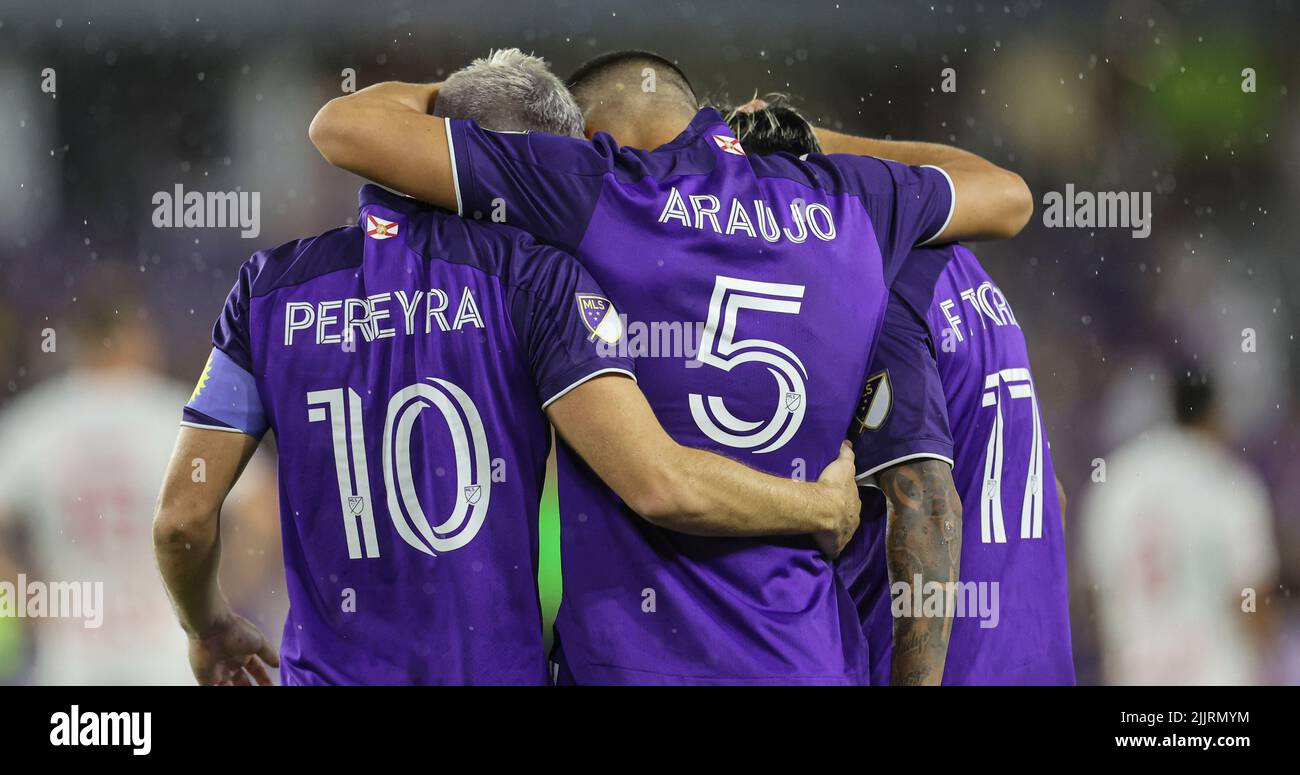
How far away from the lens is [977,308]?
78.0 inches

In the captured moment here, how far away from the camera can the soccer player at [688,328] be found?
166 centimetres

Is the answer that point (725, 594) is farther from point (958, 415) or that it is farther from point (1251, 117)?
point (1251, 117)

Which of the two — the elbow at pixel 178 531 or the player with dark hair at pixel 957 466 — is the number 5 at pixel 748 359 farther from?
the elbow at pixel 178 531

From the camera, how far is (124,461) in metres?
3.63

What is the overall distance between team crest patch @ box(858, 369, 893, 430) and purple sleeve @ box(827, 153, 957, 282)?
18 cm

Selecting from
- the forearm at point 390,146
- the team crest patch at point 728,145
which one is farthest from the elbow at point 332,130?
the team crest patch at point 728,145

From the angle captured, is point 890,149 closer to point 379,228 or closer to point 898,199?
point 898,199

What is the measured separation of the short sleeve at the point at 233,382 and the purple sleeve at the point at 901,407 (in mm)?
1033

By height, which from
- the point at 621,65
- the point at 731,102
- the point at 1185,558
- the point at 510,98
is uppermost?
the point at 731,102

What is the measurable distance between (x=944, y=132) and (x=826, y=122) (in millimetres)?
632

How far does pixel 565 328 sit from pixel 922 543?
0.73 meters

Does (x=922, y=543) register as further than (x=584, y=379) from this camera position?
Yes

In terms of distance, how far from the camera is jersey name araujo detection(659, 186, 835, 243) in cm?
170

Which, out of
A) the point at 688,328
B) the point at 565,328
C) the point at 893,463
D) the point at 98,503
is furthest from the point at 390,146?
the point at 98,503
